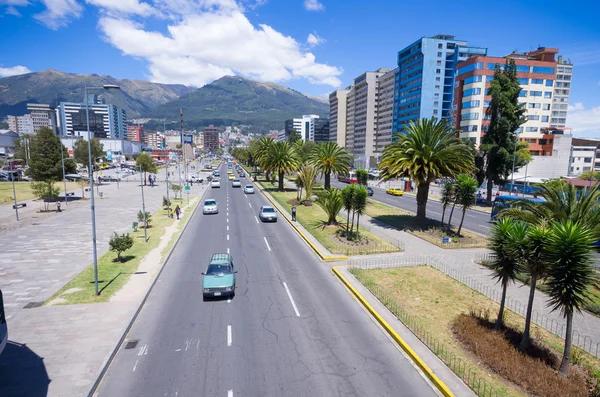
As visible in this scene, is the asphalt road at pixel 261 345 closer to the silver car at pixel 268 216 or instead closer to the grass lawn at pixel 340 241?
the grass lawn at pixel 340 241

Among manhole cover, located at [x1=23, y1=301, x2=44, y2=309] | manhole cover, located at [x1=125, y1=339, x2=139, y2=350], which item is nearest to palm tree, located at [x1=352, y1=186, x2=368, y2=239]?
manhole cover, located at [x1=125, y1=339, x2=139, y2=350]

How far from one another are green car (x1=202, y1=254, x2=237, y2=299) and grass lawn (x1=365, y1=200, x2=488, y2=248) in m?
17.4

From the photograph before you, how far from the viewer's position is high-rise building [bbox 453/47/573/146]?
3142 inches

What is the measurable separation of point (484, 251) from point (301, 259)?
14410 millimetres

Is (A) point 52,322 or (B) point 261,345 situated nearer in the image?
(B) point 261,345

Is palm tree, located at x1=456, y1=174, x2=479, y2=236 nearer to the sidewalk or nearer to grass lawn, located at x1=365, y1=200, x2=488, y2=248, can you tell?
grass lawn, located at x1=365, y1=200, x2=488, y2=248

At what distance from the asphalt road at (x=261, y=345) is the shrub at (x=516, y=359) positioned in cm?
265

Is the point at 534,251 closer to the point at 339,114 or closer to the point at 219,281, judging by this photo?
the point at 219,281

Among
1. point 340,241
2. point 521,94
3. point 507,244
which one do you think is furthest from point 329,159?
point 521,94

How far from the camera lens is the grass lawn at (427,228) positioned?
27695 mm

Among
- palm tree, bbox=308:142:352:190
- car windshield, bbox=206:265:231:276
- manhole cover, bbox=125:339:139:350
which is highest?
palm tree, bbox=308:142:352:190

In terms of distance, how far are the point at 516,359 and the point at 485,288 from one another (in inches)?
309

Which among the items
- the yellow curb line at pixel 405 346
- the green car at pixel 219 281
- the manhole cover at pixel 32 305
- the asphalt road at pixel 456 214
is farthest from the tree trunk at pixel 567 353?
the manhole cover at pixel 32 305

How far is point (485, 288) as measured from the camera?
1838 centimetres
